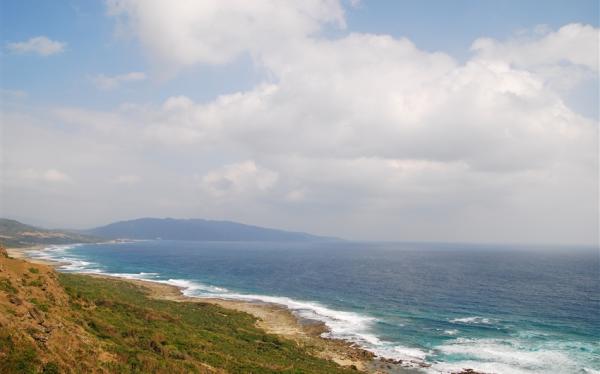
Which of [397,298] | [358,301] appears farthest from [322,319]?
[397,298]

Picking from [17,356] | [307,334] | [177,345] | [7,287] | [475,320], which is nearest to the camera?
[17,356]

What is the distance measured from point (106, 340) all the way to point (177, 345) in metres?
7.43

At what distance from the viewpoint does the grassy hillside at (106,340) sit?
21.0 metres

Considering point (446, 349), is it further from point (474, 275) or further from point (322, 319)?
point (474, 275)

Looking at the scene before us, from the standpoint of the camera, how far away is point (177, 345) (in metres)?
35.6

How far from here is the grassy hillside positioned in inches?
828

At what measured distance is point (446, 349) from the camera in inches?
2175

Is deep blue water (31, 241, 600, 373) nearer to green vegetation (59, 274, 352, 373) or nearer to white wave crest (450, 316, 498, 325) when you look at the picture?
white wave crest (450, 316, 498, 325)

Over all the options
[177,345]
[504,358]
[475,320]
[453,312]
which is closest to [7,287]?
[177,345]

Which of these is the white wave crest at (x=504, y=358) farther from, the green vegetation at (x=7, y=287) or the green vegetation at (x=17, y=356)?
the green vegetation at (x=7, y=287)

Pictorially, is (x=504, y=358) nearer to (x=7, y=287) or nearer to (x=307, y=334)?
(x=307, y=334)

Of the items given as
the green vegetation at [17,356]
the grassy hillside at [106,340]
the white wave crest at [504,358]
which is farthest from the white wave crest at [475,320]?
the green vegetation at [17,356]

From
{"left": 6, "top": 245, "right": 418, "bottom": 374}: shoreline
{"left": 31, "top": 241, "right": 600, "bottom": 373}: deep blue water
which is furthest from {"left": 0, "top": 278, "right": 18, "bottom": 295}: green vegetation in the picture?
{"left": 31, "top": 241, "right": 600, "bottom": 373}: deep blue water

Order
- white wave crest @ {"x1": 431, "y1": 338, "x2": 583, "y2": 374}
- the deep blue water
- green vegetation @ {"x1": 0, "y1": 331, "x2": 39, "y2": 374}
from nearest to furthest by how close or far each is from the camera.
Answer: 1. green vegetation @ {"x1": 0, "y1": 331, "x2": 39, "y2": 374}
2. white wave crest @ {"x1": 431, "y1": 338, "x2": 583, "y2": 374}
3. the deep blue water
